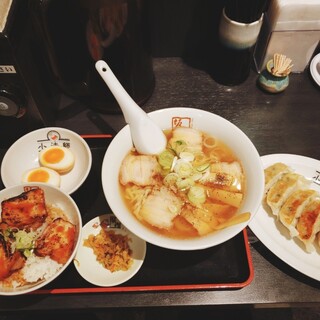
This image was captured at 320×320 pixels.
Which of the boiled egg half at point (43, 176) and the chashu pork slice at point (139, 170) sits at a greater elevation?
the chashu pork slice at point (139, 170)

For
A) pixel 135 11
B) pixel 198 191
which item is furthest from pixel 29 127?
pixel 198 191

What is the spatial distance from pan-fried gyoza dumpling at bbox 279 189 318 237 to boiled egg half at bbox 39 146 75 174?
1014 millimetres

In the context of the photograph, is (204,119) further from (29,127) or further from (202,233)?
(29,127)

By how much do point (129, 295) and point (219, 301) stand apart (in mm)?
360

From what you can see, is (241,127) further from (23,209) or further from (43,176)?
(23,209)

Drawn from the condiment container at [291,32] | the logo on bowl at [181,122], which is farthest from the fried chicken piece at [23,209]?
the condiment container at [291,32]

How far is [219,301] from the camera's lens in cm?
139

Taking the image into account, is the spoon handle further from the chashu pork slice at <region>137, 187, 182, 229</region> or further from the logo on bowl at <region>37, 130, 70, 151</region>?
the logo on bowl at <region>37, 130, 70, 151</region>

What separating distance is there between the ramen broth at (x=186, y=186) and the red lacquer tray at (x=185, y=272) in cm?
18

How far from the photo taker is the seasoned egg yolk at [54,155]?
171 cm

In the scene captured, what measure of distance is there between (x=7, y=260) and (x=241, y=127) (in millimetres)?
1281

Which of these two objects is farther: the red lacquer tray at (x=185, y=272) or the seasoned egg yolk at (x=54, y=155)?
the seasoned egg yolk at (x=54, y=155)

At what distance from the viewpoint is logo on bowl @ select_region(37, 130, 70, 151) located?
1.75 metres

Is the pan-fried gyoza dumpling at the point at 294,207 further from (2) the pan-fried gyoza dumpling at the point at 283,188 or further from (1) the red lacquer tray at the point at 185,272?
(1) the red lacquer tray at the point at 185,272
